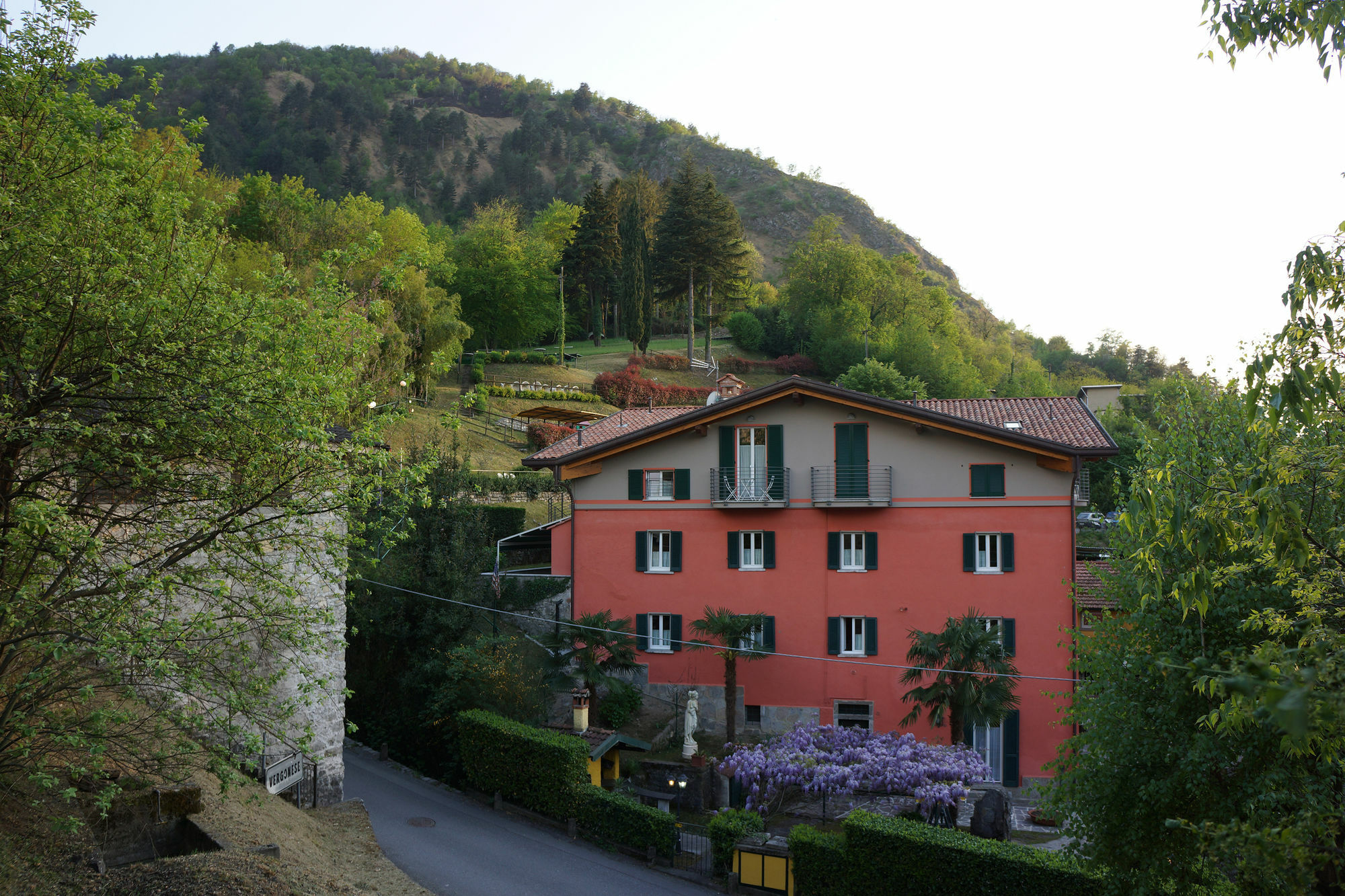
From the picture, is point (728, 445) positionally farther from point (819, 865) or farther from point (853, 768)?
point (819, 865)

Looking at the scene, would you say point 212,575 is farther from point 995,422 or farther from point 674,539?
point 995,422

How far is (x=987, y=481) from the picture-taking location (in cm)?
2262

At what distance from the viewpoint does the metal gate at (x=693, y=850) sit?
1611 cm

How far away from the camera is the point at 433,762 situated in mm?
21406

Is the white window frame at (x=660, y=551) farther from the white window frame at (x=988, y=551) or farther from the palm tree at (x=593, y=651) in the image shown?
the white window frame at (x=988, y=551)

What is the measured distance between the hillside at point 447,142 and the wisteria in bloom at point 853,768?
343 feet

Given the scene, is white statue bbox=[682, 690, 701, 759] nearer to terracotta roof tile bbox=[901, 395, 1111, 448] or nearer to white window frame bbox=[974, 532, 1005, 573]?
white window frame bbox=[974, 532, 1005, 573]

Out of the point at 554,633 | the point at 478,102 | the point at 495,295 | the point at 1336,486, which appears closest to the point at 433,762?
the point at 554,633

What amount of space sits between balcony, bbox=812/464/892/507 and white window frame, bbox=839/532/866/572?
875 millimetres

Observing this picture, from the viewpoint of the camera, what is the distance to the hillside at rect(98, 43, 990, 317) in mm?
128125

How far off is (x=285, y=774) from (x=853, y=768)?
1059 cm

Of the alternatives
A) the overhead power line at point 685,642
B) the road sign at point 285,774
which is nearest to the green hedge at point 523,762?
the overhead power line at point 685,642

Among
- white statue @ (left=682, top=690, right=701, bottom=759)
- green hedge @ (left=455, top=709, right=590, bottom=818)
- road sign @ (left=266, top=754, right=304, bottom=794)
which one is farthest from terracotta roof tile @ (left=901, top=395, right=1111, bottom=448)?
road sign @ (left=266, top=754, right=304, bottom=794)

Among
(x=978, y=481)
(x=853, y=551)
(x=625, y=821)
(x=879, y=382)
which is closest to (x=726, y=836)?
(x=625, y=821)
